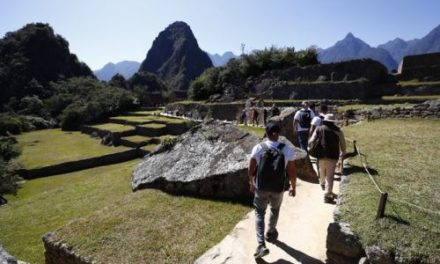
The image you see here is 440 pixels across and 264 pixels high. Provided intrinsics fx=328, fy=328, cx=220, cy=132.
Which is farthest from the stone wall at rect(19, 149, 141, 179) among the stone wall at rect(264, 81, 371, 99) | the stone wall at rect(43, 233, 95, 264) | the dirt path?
the dirt path

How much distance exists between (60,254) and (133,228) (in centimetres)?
132

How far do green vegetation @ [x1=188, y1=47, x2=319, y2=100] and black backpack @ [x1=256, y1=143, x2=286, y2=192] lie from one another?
2589cm

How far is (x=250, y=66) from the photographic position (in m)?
31.5

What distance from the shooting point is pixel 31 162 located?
85.6 ft

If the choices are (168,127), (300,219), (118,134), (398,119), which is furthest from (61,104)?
(300,219)

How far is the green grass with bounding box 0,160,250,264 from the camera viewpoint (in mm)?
5340

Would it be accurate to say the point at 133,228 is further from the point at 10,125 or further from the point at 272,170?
the point at 10,125

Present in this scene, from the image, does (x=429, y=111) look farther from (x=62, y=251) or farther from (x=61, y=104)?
(x=61, y=104)

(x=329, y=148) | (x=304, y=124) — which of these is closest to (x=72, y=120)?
(x=304, y=124)

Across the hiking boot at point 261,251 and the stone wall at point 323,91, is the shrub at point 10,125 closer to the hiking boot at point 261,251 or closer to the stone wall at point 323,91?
the stone wall at point 323,91

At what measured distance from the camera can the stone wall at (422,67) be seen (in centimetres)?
2030

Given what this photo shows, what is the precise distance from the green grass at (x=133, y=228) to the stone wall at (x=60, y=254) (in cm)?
11

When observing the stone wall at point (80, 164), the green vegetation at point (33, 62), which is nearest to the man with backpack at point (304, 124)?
the stone wall at point (80, 164)

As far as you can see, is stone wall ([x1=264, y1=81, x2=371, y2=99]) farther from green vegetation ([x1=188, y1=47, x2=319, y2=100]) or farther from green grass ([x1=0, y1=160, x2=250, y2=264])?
green grass ([x1=0, y1=160, x2=250, y2=264])
